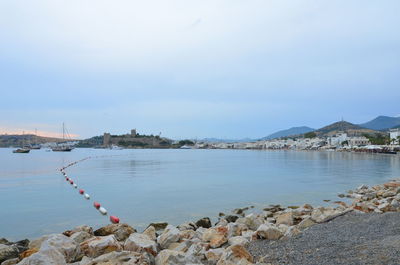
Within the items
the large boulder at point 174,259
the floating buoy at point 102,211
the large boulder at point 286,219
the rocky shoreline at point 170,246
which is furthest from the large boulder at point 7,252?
the large boulder at point 286,219

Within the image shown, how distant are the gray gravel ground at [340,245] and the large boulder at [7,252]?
4786 millimetres

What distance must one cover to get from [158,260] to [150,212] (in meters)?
7.43

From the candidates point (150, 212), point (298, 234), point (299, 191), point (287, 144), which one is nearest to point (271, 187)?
point (299, 191)

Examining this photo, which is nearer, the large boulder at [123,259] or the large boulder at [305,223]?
the large boulder at [123,259]

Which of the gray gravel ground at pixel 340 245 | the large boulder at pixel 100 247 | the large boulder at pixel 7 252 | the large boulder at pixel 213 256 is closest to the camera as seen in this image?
the gray gravel ground at pixel 340 245

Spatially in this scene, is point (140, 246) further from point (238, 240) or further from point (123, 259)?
point (238, 240)

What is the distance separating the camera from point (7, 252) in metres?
6.42

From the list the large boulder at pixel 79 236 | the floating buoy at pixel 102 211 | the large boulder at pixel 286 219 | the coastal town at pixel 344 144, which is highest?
the coastal town at pixel 344 144

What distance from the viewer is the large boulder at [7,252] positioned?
6.32 metres

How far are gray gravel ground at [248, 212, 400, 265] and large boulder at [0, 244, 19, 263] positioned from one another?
188 inches

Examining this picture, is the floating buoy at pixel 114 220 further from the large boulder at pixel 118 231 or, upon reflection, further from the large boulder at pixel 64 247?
the large boulder at pixel 64 247

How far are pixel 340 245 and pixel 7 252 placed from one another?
6.51 metres

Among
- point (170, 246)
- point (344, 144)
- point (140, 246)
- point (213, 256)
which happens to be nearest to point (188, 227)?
point (170, 246)

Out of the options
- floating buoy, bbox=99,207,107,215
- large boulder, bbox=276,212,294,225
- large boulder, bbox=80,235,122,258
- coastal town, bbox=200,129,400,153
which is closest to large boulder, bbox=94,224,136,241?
large boulder, bbox=80,235,122,258
